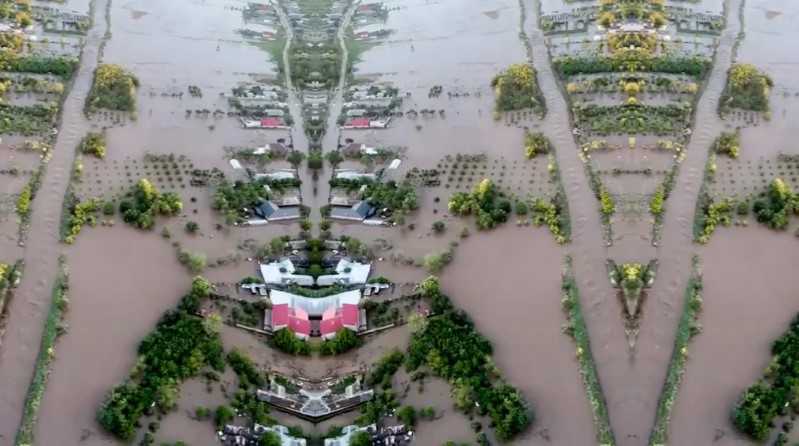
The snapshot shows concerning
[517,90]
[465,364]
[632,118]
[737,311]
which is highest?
[517,90]

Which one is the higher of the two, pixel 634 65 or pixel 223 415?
pixel 634 65

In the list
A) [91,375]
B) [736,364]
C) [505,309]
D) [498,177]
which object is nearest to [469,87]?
[498,177]

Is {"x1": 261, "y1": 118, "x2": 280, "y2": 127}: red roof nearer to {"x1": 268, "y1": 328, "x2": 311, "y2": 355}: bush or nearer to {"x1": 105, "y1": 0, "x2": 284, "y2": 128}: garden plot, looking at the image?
{"x1": 105, "y1": 0, "x2": 284, "y2": 128}: garden plot

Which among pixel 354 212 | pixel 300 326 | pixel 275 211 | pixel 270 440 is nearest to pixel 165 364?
pixel 300 326

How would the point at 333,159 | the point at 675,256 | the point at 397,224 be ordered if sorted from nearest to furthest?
the point at 675,256 → the point at 397,224 → the point at 333,159

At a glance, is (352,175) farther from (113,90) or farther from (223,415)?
(223,415)

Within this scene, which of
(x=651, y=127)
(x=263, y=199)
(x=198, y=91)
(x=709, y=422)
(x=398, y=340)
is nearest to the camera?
(x=709, y=422)

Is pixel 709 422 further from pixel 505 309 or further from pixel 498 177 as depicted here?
pixel 498 177
